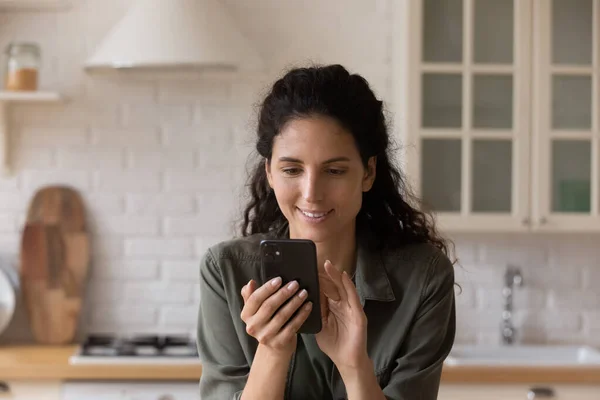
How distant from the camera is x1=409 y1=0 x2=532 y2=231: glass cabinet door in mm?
3000

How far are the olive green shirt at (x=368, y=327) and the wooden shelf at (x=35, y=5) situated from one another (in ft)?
6.20

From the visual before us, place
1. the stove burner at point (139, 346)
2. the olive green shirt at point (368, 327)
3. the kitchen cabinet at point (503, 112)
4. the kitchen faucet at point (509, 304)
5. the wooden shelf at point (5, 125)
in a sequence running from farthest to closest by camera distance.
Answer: the kitchen faucet at point (509, 304), the wooden shelf at point (5, 125), the kitchen cabinet at point (503, 112), the stove burner at point (139, 346), the olive green shirt at point (368, 327)

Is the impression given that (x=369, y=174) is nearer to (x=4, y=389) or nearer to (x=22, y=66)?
(x=4, y=389)

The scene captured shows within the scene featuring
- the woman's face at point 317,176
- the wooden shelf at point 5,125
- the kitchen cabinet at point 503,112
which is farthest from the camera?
the wooden shelf at point 5,125

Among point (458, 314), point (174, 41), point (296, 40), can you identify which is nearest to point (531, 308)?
point (458, 314)

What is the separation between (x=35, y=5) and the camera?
324 cm

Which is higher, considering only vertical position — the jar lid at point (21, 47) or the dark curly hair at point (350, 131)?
the jar lid at point (21, 47)

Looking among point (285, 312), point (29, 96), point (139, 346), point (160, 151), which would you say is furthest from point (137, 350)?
point (285, 312)

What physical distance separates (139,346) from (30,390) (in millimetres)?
392

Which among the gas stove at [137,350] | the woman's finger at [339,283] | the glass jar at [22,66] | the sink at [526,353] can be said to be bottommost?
the sink at [526,353]

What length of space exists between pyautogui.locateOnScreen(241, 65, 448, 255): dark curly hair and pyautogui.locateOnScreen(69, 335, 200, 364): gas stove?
1.10 m

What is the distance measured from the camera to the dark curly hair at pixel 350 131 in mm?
1582

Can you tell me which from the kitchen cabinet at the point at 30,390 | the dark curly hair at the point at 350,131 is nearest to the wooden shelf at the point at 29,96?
the kitchen cabinet at the point at 30,390

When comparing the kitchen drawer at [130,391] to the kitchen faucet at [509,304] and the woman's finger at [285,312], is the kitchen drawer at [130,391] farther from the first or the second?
the woman's finger at [285,312]
